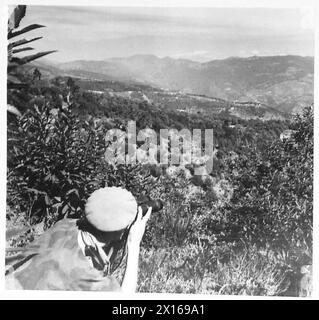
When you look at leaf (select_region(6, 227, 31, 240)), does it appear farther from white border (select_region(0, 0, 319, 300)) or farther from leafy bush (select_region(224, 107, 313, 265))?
leafy bush (select_region(224, 107, 313, 265))

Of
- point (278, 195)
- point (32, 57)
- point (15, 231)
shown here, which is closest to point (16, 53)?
point (32, 57)

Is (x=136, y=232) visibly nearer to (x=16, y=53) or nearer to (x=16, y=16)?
(x=16, y=53)

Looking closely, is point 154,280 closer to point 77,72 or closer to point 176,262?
point 176,262

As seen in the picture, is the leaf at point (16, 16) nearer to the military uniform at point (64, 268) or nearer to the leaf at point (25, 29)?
the leaf at point (25, 29)

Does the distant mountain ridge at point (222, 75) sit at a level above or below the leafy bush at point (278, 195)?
above

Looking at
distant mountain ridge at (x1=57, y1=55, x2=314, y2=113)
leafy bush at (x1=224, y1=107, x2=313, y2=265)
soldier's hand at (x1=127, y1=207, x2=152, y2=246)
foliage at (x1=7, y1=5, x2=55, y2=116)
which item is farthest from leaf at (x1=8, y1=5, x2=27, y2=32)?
leafy bush at (x1=224, y1=107, x2=313, y2=265)

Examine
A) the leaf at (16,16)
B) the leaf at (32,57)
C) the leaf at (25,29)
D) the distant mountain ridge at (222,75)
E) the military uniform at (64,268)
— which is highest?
the leaf at (16,16)

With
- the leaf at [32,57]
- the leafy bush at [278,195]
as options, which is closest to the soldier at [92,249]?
the leafy bush at [278,195]
